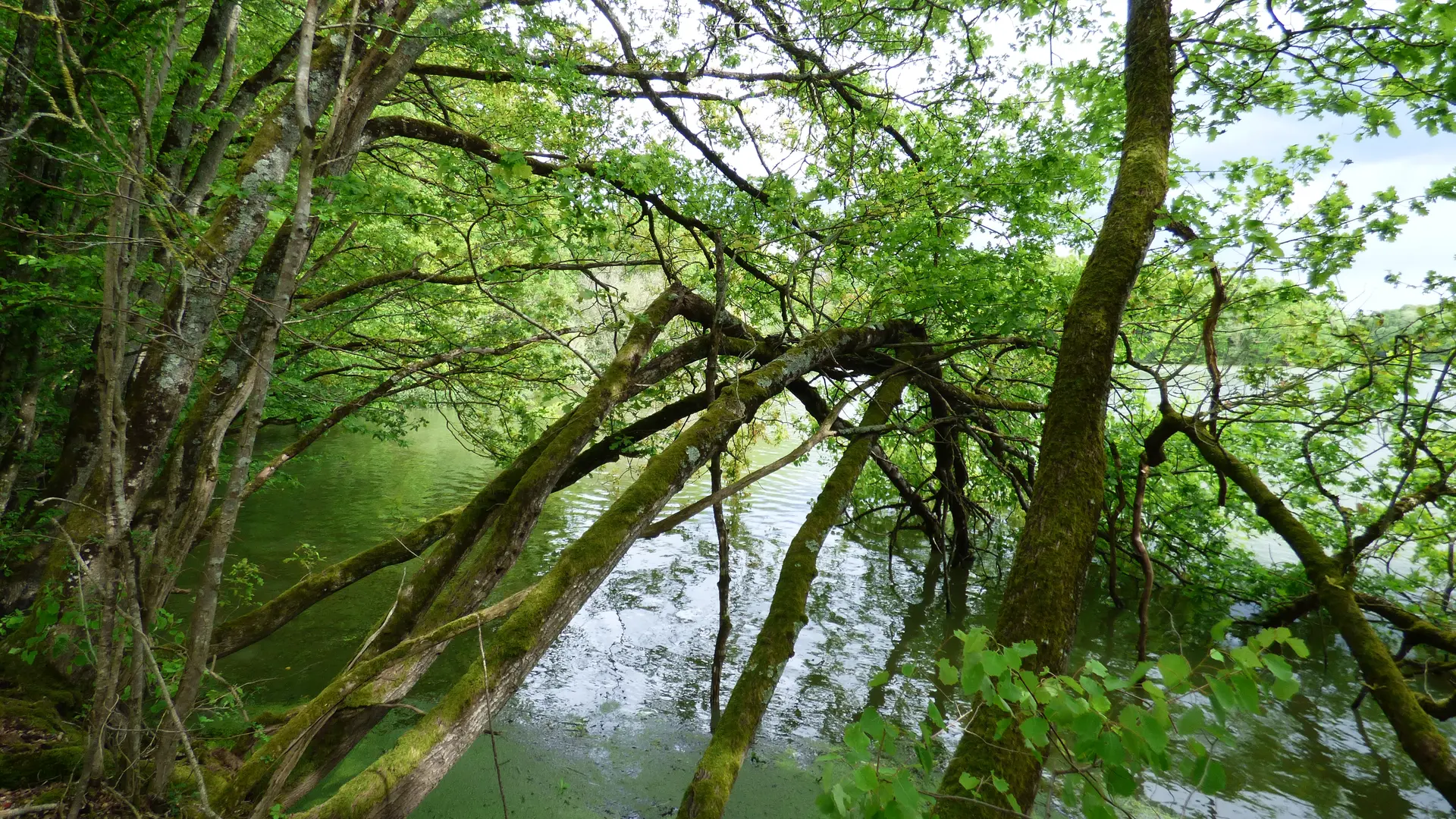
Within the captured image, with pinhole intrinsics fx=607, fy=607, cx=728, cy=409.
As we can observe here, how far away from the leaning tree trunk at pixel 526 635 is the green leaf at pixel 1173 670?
190 cm

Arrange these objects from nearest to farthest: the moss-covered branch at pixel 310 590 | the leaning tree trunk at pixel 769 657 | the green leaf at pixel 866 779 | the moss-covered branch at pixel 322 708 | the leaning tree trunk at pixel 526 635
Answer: the green leaf at pixel 866 779 → the leaning tree trunk at pixel 526 635 → the moss-covered branch at pixel 322 708 → the leaning tree trunk at pixel 769 657 → the moss-covered branch at pixel 310 590

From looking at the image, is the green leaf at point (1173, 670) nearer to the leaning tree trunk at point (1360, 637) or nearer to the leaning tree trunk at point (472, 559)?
the leaning tree trunk at point (1360, 637)

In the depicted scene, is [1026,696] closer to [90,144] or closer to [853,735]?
[853,735]

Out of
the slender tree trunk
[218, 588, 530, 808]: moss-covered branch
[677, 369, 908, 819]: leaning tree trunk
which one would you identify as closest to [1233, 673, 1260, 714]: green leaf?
[677, 369, 908, 819]: leaning tree trunk

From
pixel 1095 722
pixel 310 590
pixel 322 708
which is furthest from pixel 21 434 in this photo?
pixel 1095 722

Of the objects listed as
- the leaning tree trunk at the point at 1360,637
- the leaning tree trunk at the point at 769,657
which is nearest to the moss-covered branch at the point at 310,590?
the leaning tree trunk at the point at 769,657

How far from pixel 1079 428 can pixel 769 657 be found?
1753 mm

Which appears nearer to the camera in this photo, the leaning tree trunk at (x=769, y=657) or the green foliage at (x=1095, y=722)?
the green foliage at (x=1095, y=722)

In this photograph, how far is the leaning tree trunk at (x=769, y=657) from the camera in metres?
2.38

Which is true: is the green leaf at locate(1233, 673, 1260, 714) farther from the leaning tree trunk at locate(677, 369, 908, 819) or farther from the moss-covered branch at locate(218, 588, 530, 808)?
the moss-covered branch at locate(218, 588, 530, 808)

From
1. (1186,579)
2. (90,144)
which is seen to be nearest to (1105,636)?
(1186,579)

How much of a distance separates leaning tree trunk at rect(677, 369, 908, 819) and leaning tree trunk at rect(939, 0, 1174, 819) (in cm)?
93

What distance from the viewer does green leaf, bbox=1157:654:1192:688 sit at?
1.28 m

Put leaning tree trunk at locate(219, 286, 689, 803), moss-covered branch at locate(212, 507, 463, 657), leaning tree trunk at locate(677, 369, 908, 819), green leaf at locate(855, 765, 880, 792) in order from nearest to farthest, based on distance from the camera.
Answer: green leaf at locate(855, 765, 880, 792) < leaning tree trunk at locate(677, 369, 908, 819) < leaning tree trunk at locate(219, 286, 689, 803) < moss-covered branch at locate(212, 507, 463, 657)
